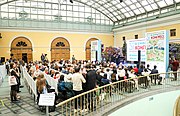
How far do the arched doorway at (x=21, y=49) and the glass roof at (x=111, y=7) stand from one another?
184 inches

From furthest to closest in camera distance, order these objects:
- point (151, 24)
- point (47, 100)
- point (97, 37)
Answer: point (97, 37) → point (151, 24) → point (47, 100)

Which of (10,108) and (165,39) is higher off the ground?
(165,39)

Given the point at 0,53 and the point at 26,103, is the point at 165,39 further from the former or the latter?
the point at 0,53

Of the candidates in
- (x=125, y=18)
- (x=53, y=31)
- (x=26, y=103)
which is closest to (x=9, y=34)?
(x=53, y=31)

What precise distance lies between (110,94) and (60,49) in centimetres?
1950

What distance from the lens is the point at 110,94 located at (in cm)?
877

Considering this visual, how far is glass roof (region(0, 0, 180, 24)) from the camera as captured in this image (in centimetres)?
2402

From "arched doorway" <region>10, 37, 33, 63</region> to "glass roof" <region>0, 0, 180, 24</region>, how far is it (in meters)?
4.69

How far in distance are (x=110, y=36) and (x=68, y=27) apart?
24.0 ft

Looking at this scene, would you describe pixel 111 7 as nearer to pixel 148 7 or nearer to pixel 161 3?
pixel 148 7

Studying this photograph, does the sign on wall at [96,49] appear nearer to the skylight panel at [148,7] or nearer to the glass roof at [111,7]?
the glass roof at [111,7]

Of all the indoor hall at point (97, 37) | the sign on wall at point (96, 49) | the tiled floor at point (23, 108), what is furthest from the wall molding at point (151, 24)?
the tiled floor at point (23, 108)

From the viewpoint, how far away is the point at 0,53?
928 inches

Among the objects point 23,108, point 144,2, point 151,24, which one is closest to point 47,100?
point 23,108
